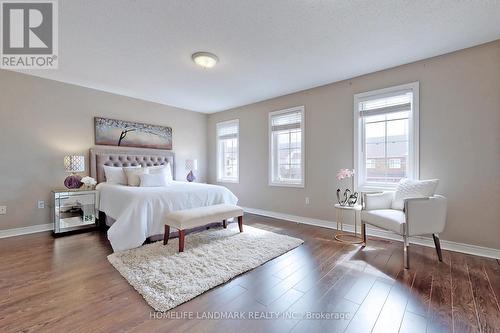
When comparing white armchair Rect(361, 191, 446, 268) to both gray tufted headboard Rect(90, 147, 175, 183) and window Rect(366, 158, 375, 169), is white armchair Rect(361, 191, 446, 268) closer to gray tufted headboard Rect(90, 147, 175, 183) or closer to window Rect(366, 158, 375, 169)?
window Rect(366, 158, 375, 169)

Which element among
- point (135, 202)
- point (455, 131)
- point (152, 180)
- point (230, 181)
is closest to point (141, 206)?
point (135, 202)

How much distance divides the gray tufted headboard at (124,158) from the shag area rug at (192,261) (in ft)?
6.93

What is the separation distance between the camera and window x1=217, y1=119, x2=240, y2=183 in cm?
537

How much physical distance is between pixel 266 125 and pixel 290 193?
150 cm

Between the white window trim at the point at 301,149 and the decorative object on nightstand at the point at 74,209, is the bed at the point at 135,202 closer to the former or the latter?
the decorative object on nightstand at the point at 74,209

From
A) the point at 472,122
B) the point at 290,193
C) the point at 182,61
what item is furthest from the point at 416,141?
the point at 182,61

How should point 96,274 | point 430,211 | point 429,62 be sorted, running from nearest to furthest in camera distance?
point 96,274 → point 430,211 → point 429,62

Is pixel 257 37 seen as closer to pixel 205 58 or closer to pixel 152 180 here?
pixel 205 58

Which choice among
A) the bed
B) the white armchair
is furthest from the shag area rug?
the white armchair

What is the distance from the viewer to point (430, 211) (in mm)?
2387

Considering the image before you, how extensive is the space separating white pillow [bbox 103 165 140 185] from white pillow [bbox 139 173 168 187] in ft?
1.65

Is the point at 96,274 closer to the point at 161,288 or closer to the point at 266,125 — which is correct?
the point at 161,288

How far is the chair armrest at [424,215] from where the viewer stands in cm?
234

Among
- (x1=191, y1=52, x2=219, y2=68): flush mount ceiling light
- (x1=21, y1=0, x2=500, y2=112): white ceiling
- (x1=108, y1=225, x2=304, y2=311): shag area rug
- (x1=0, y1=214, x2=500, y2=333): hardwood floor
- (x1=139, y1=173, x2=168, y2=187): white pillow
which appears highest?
(x1=21, y1=0, x2=500, y2=112): white ceiling
